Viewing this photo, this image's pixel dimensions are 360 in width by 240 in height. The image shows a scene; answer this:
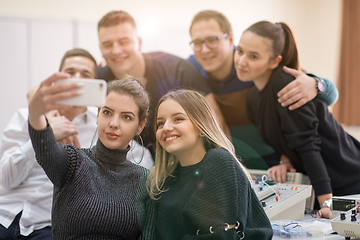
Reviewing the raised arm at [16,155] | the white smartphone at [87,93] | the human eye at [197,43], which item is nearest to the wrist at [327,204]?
the human eye at [197,43]

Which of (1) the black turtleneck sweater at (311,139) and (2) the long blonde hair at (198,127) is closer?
(2) the long blonde hair at (198,127)

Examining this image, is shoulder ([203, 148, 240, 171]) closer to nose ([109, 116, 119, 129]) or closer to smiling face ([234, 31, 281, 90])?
nose ([109, 116, 119, 129])

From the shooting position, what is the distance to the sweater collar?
1102 millimetres

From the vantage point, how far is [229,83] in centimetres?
190

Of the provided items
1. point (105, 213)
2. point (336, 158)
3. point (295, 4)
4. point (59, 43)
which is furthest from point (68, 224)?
point (295, 4)

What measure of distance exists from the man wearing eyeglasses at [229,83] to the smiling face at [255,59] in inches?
2.8

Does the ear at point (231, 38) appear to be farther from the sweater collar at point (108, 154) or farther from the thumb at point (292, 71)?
the sweater collar at point (108, 154)

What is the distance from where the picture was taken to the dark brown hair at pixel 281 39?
162cm

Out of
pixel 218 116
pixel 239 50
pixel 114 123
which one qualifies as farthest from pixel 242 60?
pixel 114 123

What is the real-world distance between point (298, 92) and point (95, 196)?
114cm

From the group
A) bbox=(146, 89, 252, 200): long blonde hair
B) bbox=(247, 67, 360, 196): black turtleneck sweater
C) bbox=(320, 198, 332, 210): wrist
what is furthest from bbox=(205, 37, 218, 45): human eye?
bbox=(320, 198, 332, 210): wrist

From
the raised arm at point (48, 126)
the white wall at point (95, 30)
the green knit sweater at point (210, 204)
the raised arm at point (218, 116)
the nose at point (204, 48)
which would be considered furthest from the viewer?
the white wall at point (95, 30)

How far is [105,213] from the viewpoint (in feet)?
3.51

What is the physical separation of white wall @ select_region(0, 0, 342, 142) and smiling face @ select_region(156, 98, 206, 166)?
848 mm
